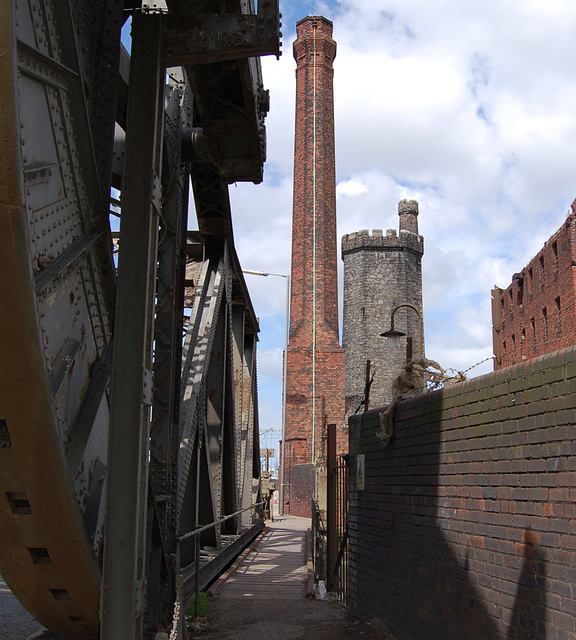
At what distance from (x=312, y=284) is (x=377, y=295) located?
20175 mm

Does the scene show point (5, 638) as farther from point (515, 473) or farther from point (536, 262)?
point (536, 262)

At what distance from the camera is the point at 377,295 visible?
182ft

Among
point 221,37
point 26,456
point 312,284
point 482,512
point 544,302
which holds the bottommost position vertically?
point 482,512

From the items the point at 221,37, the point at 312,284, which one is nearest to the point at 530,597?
the point at 221,37

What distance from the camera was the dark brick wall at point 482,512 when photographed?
4008 mm

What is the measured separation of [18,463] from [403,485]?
370 cm

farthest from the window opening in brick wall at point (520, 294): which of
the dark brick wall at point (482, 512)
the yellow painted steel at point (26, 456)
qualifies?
the yellow painted steel at point (26, 456)

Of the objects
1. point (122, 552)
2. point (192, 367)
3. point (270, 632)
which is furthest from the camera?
point (192, 367)

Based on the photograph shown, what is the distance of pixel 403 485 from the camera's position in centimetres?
648

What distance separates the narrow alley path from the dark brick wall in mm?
573

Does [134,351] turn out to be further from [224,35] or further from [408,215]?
[408,215]

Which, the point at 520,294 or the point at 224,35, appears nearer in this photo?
the point at 224,35

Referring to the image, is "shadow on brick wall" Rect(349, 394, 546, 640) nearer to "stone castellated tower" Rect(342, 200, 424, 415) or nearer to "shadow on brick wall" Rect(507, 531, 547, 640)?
"shadow on brick wall" Rect(507, 531, 547, 640)

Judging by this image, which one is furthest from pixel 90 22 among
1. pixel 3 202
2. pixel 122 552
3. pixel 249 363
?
pixel 249 363
